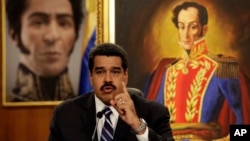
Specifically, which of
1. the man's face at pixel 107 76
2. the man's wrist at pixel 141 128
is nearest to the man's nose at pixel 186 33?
the man's face at pixel 107 76

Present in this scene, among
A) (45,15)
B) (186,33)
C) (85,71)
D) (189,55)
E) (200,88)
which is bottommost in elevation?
(200,88)

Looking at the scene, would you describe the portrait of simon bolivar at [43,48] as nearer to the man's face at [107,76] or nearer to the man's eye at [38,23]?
the man's eye at [38,23]

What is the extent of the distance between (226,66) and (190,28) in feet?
1.19

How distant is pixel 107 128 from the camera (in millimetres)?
1767

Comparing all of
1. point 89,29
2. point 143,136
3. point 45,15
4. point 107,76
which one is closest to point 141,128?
point 143,136

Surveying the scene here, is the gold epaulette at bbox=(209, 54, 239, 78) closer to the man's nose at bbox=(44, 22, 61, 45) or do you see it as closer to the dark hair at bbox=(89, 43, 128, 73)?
the man's nose at bbox=(44, 22, 61, 45)

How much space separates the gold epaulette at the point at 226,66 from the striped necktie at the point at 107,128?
1.32 metres

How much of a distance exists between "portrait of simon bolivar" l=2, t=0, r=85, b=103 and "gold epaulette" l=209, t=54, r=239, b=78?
982 mm

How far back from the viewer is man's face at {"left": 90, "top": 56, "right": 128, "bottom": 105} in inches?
68.7

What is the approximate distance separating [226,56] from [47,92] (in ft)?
4.24

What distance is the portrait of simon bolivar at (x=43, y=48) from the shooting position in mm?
3014

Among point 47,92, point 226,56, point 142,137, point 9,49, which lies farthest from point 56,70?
point 142,137

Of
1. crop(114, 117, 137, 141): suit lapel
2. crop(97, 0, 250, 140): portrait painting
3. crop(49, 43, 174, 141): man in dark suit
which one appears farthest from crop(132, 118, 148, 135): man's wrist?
crop(97, 0, 250, 140): portrait painting

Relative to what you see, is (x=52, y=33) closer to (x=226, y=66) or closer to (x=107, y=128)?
(x=226, y=66)
